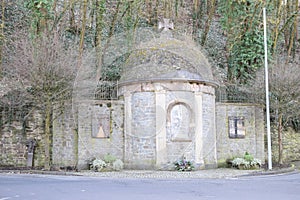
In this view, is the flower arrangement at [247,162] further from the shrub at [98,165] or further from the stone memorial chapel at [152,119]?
the shrub at [98,165]

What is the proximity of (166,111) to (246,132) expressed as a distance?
193 inches

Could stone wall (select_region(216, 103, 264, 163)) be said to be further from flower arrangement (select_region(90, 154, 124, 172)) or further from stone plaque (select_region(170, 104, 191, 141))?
flower arrangement (select_region(90, 154, 124, 172))

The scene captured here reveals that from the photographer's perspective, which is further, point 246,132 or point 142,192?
point 246,132

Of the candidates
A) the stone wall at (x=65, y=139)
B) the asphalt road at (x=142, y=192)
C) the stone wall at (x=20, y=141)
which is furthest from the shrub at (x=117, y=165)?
the asphalt road at (x=142, y=192)

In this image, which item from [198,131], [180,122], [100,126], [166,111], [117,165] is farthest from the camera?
[100,126]

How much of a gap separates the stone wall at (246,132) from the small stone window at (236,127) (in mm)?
127

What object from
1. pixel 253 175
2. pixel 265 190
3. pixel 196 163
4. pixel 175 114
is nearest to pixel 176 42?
pixel 175 114

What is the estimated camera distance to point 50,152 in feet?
66.0

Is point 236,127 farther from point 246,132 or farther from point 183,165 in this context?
point 183,165

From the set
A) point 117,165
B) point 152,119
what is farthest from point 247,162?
point 117,165

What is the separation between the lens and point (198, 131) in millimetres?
19203

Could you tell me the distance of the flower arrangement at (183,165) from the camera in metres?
18.4

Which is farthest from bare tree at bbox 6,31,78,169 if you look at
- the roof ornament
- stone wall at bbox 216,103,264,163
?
stone wall at bbox 216,103,264,163

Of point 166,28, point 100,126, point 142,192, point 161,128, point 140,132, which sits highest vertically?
point 166,28
